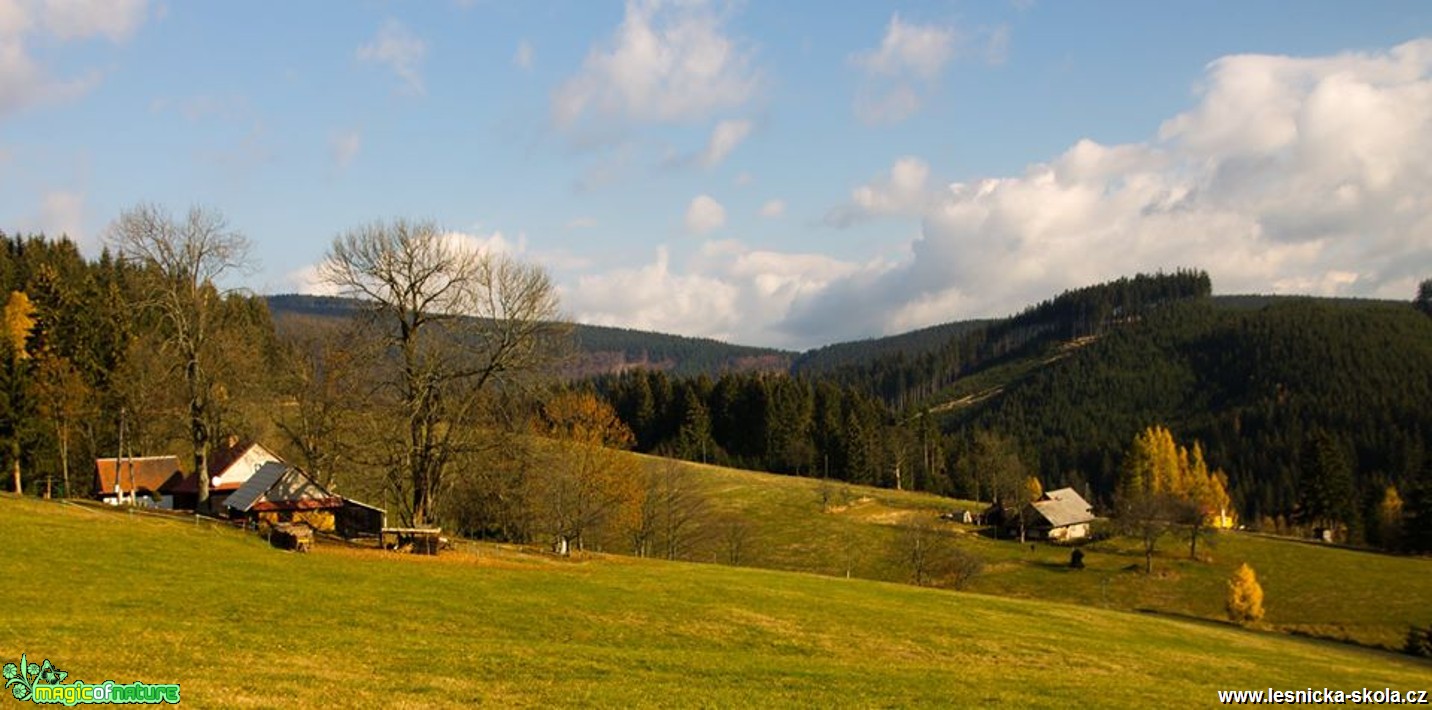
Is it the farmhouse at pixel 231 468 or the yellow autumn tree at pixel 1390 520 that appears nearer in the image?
the farmhouse at pixel 231 468

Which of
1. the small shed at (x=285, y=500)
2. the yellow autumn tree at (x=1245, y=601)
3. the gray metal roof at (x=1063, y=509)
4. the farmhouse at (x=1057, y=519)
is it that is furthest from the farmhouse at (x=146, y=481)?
the gray metal roof at (x=1063, y=509)

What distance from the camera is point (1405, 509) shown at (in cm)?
10375

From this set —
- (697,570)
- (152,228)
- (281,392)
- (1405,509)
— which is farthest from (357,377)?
(1405,509)

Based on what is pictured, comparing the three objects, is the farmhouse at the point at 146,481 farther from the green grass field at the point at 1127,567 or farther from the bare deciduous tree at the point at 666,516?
the bare deciduous tree at the point at 666,516

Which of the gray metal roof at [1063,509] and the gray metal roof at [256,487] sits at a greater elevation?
the gray metal roof at [256,487]

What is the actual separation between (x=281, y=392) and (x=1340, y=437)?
219 metres

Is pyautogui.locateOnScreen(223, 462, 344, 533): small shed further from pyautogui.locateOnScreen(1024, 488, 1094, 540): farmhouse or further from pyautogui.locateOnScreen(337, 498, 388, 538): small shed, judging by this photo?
pyautogui.locateOnScreen(1024, 488, 1094, 540): farmhouse

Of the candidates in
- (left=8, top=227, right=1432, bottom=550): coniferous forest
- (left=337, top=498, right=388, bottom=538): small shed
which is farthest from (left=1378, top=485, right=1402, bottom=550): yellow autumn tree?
(left=337, top=498, right=388, bottom=538): small shed

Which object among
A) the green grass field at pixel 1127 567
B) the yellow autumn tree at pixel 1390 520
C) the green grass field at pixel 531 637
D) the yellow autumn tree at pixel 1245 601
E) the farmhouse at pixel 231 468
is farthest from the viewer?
the yellow autumn tree at pixel 1390 520

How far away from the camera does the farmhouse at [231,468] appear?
66500 millimetres

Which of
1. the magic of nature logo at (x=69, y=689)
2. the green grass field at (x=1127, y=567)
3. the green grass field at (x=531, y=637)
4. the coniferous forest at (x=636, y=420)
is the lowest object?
the green grass field at (x=1127, y=567)

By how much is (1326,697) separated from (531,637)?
2629cm

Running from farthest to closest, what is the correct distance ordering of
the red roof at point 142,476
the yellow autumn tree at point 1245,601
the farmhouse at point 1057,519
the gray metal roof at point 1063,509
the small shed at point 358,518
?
the gray metal roof at point 1063,509
the farmhouse at point 1057,519
the red roof at point 142,476
the yellow autumn tree at point 1245,601
the small shed at point 358,518

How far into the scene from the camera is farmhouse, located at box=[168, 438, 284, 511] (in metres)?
66.5
